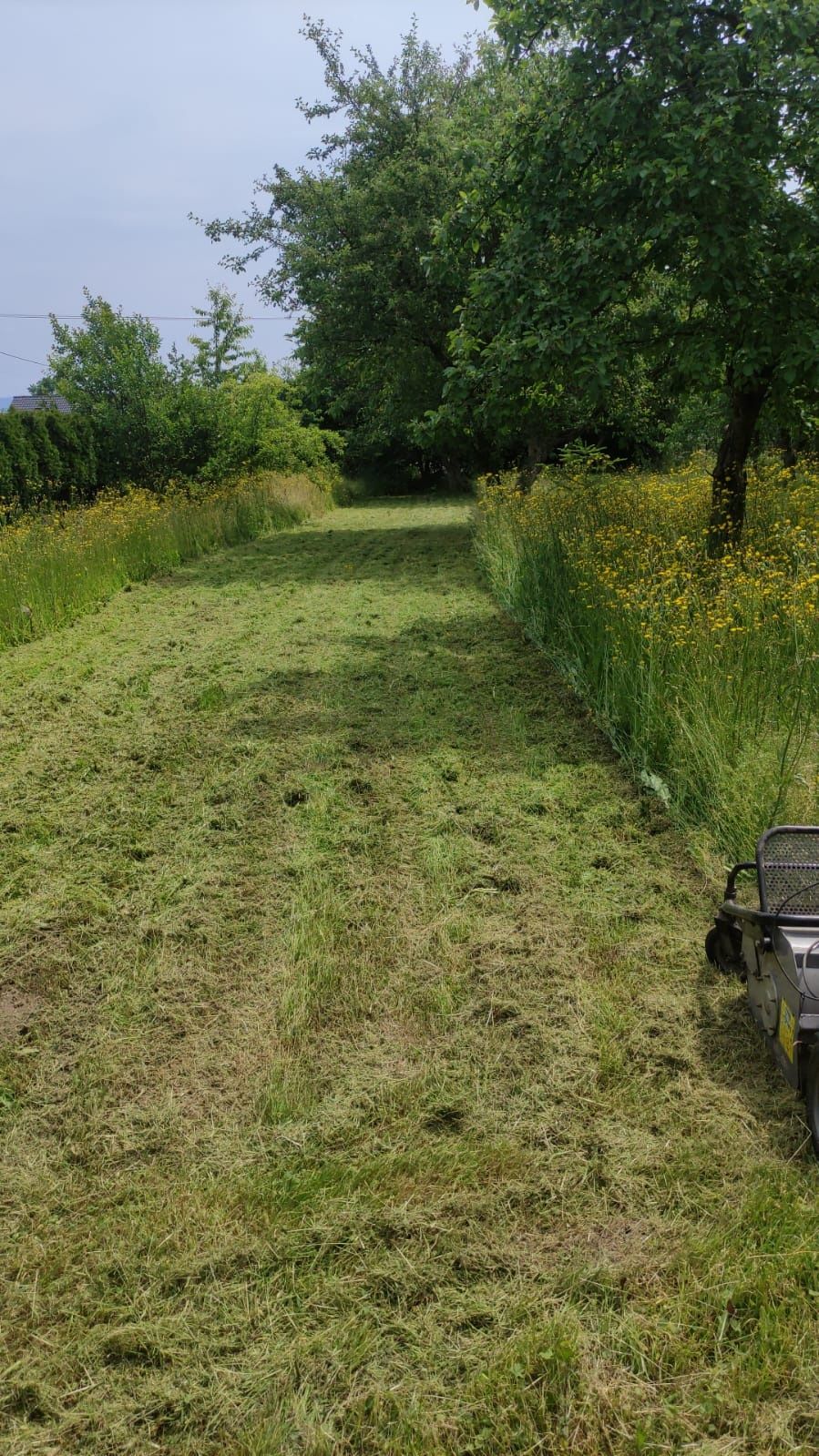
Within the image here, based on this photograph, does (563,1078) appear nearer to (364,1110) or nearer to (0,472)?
(364,1110)

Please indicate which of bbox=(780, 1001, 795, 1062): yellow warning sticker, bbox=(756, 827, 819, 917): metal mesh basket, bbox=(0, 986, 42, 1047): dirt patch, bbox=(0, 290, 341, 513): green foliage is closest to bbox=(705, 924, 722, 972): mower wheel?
bbox=(756, 827, 819, 917): metal mesh basket

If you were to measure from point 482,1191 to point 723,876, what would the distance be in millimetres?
1834

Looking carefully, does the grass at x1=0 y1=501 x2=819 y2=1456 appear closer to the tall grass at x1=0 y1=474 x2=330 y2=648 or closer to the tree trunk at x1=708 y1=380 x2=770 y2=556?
the tree trunk at x1=708 y1=380 x2=770 y2=556

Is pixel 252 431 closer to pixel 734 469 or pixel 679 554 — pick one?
pixel 734 469

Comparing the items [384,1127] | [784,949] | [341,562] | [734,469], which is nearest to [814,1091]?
[784,949]

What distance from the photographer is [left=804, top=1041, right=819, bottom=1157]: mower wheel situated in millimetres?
2229

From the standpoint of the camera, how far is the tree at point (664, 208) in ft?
19.7

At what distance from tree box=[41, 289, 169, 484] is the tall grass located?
2122mm

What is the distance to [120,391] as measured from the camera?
16797 millimetres

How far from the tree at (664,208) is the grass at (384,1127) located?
374 centimetres

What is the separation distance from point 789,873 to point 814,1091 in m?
0.64

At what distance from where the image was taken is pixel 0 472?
14414 mm

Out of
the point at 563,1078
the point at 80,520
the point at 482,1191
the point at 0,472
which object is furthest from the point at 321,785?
the point at 0,472

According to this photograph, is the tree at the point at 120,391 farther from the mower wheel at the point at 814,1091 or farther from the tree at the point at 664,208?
the mower wheel at the point at 814,1091
